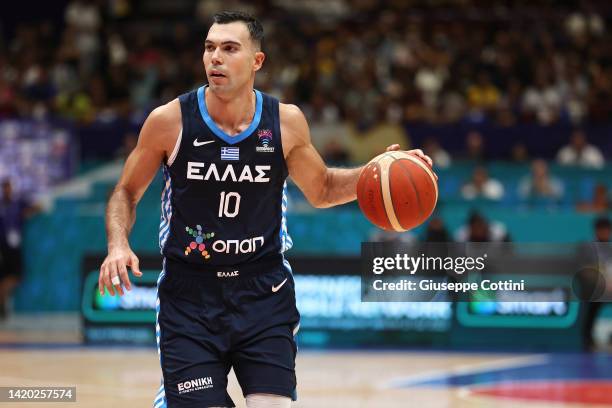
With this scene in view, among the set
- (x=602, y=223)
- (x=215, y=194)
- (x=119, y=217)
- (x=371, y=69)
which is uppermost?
(x=371, y=69)

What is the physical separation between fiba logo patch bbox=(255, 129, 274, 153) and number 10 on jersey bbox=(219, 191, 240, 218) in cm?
25

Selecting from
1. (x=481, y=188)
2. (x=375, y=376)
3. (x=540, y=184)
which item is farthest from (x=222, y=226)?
(x=540, y=184)

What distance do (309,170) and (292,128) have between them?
0.84 feet

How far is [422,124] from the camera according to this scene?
15750mm

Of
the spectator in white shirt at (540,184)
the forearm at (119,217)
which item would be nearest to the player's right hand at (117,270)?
the forearm at (119,217)

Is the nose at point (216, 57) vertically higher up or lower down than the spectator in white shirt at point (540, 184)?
higher up

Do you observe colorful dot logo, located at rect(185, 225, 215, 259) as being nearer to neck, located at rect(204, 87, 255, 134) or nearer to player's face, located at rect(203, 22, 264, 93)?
neck, located at rect(204, 87, 255, 134)

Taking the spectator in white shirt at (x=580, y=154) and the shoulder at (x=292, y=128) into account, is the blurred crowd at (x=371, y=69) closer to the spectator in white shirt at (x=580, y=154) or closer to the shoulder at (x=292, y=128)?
the spectator in white shirt at (x=580, y=154)

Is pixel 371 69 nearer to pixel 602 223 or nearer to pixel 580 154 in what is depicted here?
pixel 580 154

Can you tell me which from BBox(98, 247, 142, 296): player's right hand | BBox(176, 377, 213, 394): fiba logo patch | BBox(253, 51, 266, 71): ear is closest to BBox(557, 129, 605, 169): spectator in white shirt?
BBox(253, 51, 266, 71): ear

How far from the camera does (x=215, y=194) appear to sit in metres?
4.86

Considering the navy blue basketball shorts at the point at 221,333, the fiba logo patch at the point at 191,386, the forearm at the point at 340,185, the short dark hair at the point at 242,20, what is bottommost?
the fiba logo patch at the point at 191,386

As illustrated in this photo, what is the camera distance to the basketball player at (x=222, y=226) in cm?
477

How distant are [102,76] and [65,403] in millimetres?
10774
